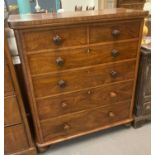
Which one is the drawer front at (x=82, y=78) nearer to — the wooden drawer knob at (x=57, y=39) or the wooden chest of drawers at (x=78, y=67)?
the wooden chest of drawers at (x=78, y=67)

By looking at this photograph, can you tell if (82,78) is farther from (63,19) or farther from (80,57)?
(63,19)

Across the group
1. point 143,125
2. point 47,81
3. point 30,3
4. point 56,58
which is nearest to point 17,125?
point 47,81

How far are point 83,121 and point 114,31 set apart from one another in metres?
0.73

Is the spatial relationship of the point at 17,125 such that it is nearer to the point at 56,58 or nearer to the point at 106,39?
the point at 56,58

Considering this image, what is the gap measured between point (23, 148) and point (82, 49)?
2.79 ft

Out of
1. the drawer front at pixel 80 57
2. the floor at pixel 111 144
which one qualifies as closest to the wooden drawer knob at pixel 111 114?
the floor at pixel 111 144

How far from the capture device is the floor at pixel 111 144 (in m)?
1.39

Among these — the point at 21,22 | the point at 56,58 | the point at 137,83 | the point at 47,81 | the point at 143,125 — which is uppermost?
the point at 21,22

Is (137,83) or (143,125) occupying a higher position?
(137,83)

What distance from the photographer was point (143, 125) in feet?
5.33

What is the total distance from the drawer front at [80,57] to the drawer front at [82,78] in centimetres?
5

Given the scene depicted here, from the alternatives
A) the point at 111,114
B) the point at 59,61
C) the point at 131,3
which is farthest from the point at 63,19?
the point at 131,3

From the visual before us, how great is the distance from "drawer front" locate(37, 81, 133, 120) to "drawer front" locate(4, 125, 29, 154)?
0.18 meters

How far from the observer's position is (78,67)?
1.18 m
